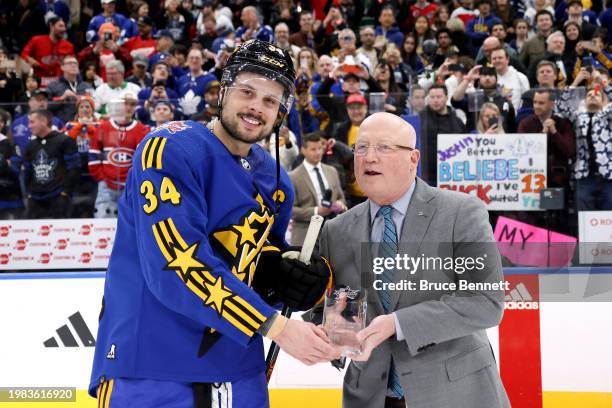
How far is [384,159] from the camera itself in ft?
8.50

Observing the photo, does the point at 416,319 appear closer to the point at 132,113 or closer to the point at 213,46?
the point at 132,113

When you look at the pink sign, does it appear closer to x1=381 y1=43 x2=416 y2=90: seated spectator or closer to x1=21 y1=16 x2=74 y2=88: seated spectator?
x1=381 y1=43 x2=416 y2=90: seated spectator

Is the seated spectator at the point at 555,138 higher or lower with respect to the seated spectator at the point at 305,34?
lower

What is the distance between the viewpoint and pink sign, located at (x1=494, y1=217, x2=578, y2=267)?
4.40 meters

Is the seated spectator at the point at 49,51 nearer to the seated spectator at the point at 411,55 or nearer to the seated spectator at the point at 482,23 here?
the seated spectator at the point at 411,55

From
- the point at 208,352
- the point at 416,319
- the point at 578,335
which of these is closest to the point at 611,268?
the point at 578,335

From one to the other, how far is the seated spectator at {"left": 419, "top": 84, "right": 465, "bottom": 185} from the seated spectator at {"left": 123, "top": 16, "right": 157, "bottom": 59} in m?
4.99

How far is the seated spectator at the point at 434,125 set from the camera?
20.1 ft

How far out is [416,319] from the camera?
2418 millimetres

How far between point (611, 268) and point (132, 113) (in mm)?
4148

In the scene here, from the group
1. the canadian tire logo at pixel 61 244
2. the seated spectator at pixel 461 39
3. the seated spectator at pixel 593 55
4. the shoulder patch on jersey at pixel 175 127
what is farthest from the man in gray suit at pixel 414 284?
the seated spectator at pixel 461 39

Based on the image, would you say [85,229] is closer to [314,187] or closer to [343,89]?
[314,187]

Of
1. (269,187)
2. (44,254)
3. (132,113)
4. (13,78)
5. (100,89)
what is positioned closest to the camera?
(269,187)

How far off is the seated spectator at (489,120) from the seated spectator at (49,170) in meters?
3.09
